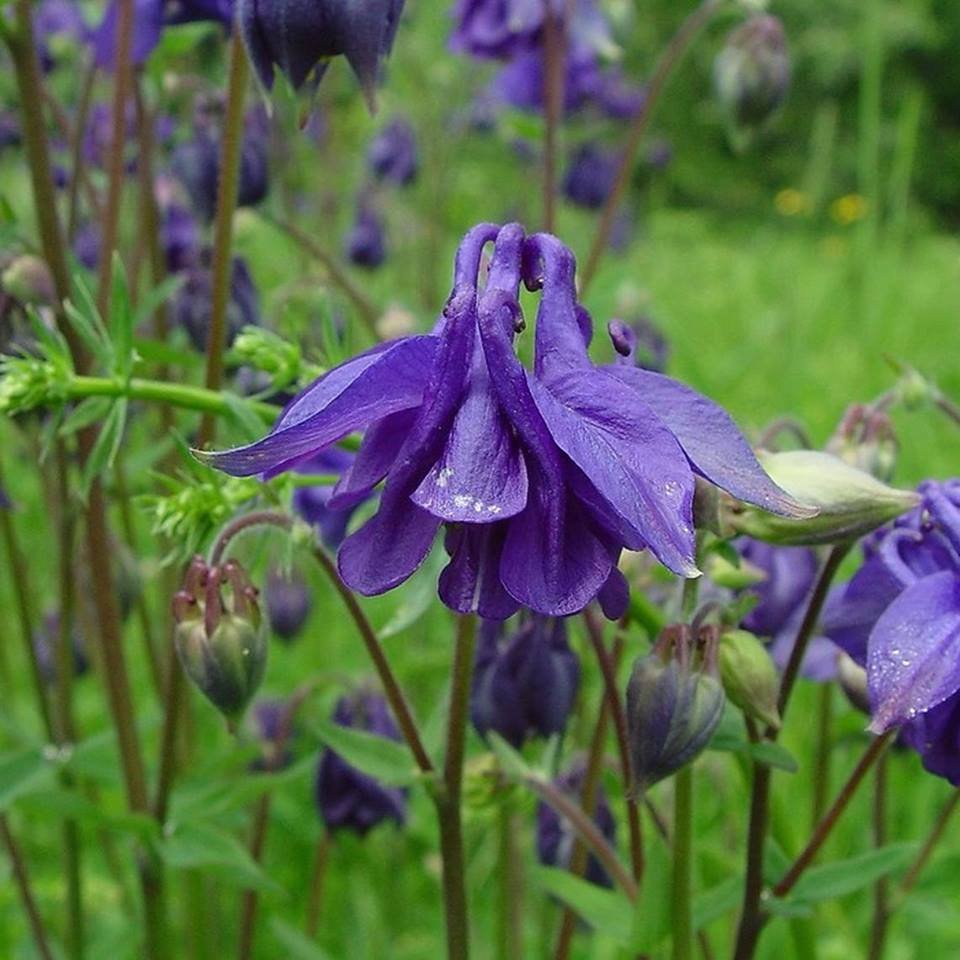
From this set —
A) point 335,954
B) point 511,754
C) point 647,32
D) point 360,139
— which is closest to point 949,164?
point 647,32

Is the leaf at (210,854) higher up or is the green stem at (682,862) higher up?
the green stem at (682,862)

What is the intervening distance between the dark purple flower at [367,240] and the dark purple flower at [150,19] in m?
1.46

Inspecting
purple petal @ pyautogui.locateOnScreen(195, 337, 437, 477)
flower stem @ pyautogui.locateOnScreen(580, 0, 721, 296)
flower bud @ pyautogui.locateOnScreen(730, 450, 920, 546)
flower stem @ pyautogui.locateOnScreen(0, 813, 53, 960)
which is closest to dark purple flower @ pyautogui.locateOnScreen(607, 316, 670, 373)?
flower stem @ pyautogui.locateOnScreen(580, 0, 721, 296)

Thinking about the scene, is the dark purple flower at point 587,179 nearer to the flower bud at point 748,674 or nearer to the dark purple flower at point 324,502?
the dark purple flower at point 324,502

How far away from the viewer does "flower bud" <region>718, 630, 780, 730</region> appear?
3.54ft

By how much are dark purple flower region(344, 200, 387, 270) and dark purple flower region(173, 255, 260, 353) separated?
136cm

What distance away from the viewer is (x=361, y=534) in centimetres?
88

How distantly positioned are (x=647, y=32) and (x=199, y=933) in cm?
743

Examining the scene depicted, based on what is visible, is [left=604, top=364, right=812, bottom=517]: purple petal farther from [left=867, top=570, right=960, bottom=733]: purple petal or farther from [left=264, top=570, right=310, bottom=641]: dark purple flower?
[left=264, top=570, right=310, bottom=641]: dark purple flower

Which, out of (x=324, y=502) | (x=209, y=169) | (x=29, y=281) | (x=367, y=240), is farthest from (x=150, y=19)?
(x=367, y=240)

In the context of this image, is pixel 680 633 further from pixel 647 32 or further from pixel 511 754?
pixel 647 32

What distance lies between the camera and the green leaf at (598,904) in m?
1.35

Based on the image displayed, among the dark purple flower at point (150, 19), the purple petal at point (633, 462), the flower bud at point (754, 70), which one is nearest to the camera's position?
the purple petal at point (633, 462)

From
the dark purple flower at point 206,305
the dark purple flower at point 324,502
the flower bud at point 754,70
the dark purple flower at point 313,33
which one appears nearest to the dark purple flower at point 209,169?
the dark purple flower at point 206,305
